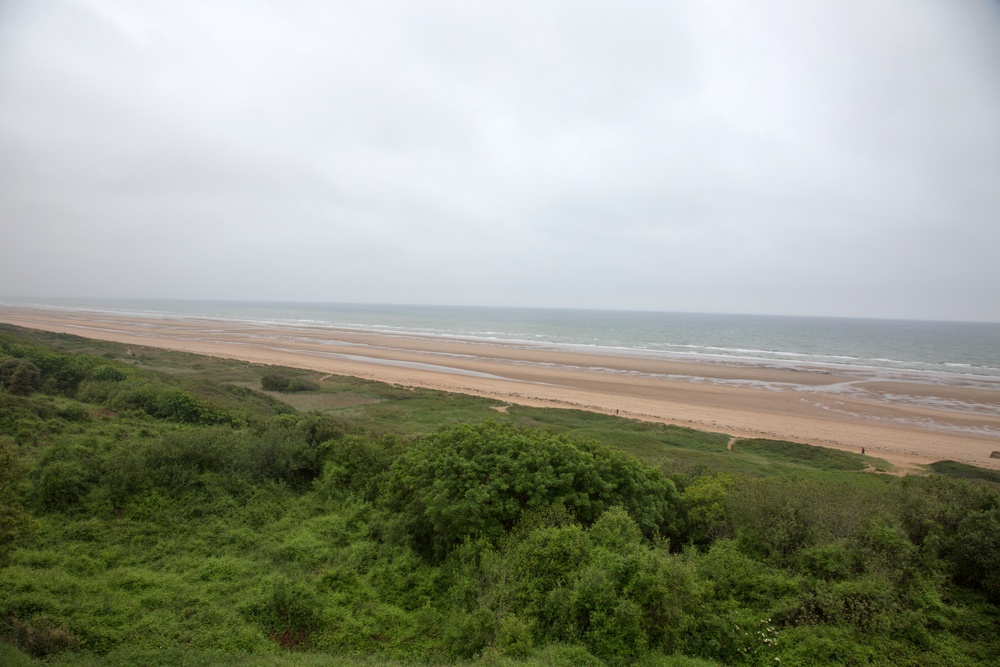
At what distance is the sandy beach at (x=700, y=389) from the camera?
28703 millimetres

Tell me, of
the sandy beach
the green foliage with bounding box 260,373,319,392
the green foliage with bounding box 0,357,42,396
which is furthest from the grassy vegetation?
the sandy beach

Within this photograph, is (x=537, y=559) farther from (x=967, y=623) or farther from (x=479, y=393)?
(x=479, y=393)

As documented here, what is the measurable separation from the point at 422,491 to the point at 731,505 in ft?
22.7

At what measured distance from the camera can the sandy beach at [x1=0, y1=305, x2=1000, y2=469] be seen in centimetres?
2870

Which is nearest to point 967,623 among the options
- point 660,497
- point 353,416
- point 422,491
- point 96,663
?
point 660,497

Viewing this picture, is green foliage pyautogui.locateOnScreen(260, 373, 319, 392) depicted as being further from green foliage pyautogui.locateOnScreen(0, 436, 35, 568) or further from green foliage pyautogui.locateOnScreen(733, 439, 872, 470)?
green foliage pyautogui.locateOnScreen(733, 439, 872, 470)

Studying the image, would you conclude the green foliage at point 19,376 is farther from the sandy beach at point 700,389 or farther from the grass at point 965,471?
the grass at point 965,471

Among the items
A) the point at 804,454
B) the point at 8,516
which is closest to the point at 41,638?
the point at 8,516

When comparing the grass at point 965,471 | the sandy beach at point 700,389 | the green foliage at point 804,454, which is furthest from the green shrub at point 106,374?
the grass at point 965,471

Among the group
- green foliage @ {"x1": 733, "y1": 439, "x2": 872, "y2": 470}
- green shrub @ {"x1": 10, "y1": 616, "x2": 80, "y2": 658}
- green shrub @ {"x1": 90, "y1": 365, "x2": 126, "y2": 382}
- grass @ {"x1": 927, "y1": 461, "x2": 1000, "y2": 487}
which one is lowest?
green foliage @ {"x1": 733, "y1": 439, "x2": 872, "y2": 470}

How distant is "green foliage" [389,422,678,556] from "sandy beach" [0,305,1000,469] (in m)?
19.9

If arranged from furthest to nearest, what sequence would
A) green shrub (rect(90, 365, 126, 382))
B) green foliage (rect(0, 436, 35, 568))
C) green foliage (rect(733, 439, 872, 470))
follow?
green shrub (rect(90, 365, 126, 382)) → green foliage (rect(733, 439, 872, 470)) → green foliage (rect(0, 436, 35, 568))

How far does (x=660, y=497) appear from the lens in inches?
437

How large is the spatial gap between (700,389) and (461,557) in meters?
37.0
